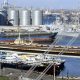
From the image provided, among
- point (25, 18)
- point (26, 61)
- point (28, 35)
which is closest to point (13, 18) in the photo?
point (25, 18)

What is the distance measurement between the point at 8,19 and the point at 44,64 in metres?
22.5

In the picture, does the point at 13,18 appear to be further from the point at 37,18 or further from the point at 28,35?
the point at 28,35

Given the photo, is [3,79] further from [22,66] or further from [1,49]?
[1,49]

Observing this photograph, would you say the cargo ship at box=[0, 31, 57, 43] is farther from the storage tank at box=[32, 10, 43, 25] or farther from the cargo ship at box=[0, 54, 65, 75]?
the cargo ship at box=[0, 54, 65, 75]

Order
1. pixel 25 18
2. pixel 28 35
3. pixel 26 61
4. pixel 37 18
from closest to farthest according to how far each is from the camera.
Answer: pixel 26 61 → pixel 28 35 → pixel 25 18 → pixel 37 18

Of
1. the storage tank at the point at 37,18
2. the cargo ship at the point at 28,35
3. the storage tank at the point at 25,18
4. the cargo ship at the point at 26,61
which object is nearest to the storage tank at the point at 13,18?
the storage tank at the point at 25,18

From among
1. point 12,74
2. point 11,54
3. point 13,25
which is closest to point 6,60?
point 11,54

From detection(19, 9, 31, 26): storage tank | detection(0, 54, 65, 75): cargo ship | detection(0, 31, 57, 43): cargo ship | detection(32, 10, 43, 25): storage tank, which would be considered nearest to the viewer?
detection(0, 54, 65, 75): cargo ship

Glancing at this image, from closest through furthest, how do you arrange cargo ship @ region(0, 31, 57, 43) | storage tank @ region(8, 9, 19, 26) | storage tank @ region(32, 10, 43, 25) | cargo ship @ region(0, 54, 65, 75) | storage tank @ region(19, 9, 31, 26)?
cargo ship @ region(0, 54, 65, 75)
cargo ship @ region(0, 31, 57, 43)
storage tank @ region(19, 9, 31, 26)
storage tank @ region(8, 9, 19, 26)
storage tank @ region(32, 10, 43, 25)

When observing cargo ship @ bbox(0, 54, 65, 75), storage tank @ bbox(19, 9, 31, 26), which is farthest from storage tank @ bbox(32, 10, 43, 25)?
cargo ship @ bbox(0, 54, 65, 75)

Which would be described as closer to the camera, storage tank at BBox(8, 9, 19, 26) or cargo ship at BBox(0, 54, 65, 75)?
cargo ship at BBox(0, 54, 65, 75)

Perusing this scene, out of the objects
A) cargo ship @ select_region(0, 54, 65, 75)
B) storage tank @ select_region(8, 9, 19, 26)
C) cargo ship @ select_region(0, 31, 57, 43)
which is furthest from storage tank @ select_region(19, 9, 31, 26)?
cargo ship @ select_region(0, 54, 65, 75)

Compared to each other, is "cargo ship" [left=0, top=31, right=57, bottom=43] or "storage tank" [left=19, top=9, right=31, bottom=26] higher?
"storage tank" [left=19, top=9, right=31, bottom=26]

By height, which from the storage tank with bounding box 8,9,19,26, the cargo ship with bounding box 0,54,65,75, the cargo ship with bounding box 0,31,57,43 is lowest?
the cargo ship with bounding box 0,31,57,43
